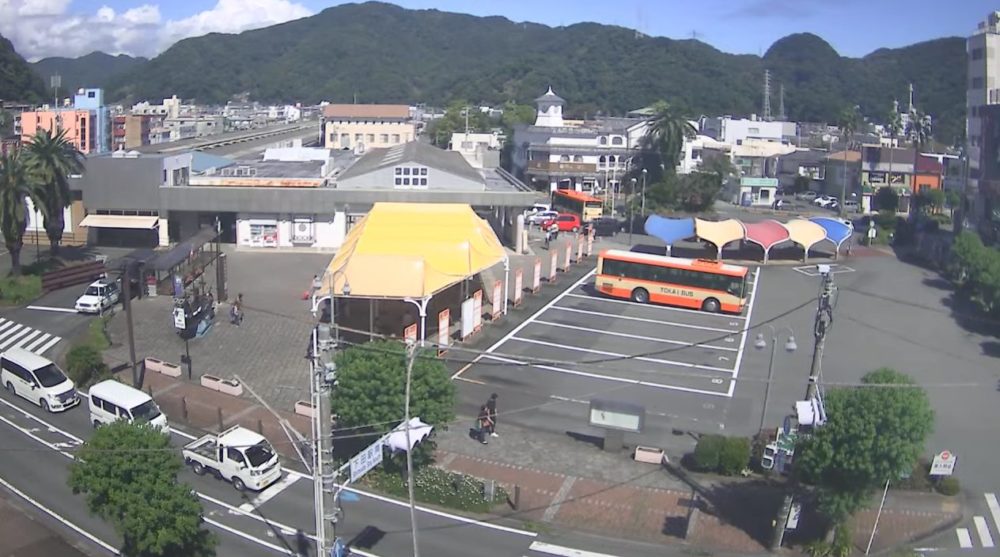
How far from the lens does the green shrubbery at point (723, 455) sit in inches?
589

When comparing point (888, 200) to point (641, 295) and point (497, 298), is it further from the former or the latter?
point (497, 298)

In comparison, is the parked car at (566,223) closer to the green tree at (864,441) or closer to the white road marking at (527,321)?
the white road marking at (527,321)

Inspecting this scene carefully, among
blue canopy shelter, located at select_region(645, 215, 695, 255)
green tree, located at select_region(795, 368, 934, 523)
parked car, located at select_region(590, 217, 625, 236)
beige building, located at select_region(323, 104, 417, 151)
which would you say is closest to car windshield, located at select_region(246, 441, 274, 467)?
green tree, located at select_region(795, 368, 934, 523)

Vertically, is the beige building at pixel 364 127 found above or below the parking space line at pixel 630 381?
above

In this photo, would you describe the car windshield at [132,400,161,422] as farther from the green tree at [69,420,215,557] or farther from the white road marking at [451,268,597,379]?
the white road marking at [451,268,597,379]

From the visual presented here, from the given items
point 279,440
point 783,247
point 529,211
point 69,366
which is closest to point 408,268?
point 279,440

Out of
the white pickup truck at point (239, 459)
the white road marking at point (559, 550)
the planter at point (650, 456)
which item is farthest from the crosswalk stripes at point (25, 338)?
the planter at point (650, 456)

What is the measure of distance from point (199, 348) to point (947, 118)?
113701 millimetres

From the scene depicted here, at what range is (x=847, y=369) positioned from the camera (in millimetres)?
21203

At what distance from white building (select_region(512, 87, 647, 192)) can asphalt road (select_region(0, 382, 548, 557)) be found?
40842mm

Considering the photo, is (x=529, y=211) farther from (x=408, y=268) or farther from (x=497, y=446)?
(x=497, y=446)

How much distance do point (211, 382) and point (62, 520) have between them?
19.4ft

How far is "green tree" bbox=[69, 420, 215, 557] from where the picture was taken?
10.3m

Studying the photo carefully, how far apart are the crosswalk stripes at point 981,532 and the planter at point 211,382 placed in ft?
45.7
